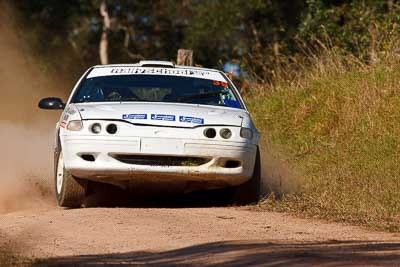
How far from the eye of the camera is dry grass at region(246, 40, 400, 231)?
502 inches

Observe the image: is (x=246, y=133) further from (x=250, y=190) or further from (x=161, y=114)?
(x=161, y=114)

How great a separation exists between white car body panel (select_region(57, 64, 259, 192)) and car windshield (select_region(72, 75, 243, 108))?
0.62 m

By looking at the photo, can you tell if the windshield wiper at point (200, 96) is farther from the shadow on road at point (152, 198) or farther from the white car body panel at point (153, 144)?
the shadow on road at point (152, 198)

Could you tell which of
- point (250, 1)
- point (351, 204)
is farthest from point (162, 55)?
point (351, 204)

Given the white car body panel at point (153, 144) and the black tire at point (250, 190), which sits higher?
the white car body panel at point (153, 144)

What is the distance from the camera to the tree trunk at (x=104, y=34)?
165ft

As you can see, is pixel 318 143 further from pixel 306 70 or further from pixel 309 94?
pixel 306 70

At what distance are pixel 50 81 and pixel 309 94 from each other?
14005 millimetres

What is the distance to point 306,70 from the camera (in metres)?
20.3

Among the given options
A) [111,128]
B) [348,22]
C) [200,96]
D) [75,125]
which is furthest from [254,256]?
[348,22]

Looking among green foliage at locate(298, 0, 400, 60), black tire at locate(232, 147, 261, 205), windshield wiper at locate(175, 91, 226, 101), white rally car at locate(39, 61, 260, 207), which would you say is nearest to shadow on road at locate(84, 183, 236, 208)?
black tire at locate(232, 147, 261, 205)

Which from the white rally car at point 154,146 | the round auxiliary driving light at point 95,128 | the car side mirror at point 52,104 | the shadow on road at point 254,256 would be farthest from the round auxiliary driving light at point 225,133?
the shadow on road at point 254,256

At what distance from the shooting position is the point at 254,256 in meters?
8.48

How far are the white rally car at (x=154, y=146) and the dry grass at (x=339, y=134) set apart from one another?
27.3 inches
